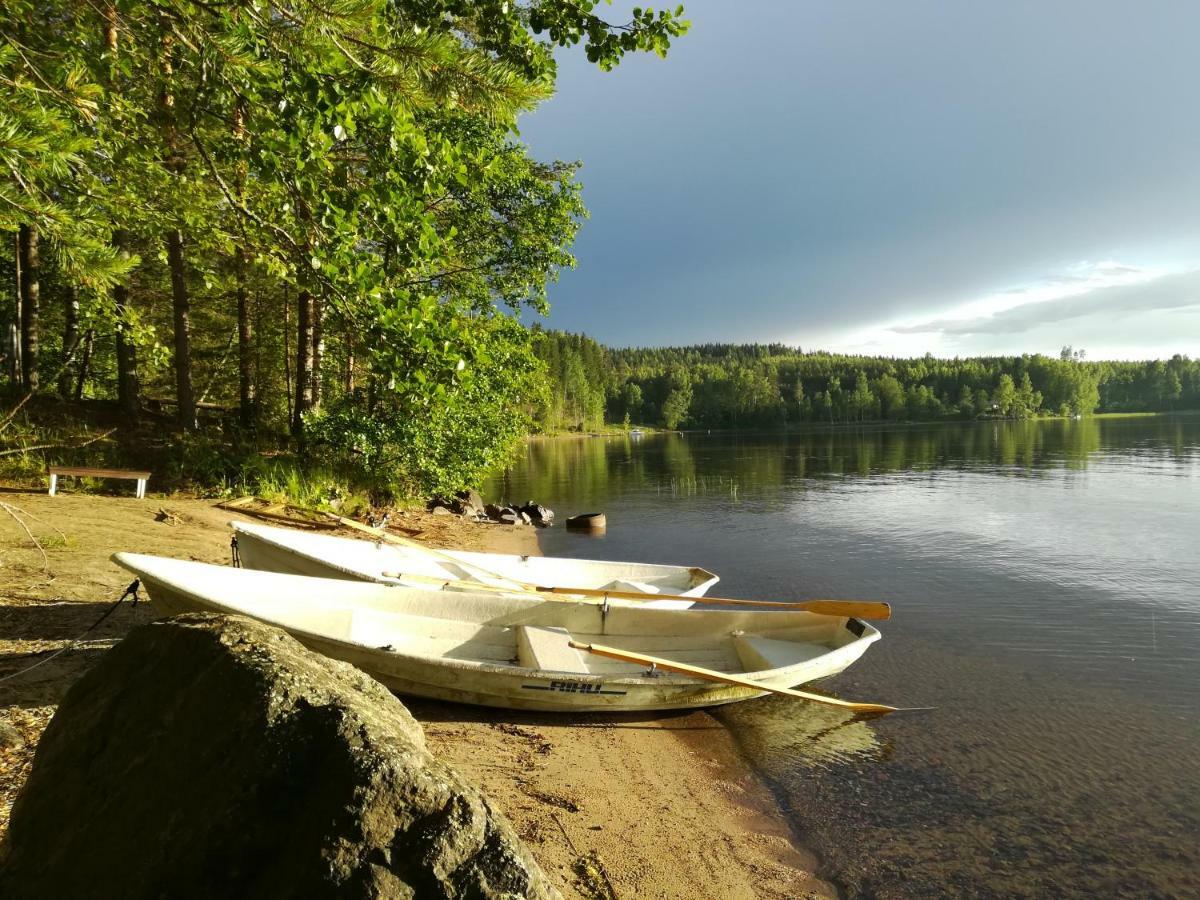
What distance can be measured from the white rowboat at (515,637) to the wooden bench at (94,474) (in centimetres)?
843

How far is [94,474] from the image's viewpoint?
12.8 metres

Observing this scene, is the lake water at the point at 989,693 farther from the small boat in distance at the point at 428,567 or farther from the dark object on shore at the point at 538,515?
the small boat in distance at the point at 428,567

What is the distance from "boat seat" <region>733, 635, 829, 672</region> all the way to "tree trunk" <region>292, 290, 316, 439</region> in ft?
43.8

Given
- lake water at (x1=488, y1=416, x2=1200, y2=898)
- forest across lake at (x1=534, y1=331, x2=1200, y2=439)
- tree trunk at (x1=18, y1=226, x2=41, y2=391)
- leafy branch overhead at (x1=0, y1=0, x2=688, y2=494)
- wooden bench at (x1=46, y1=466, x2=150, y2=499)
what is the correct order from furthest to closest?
forest across lake at (x1=534, y1=331, x2=1200, y2=439)
tree trunk at (x1=18, y1=226, x2=41, y2=391)
wooden bench at (x1=46, y1=466, x2=150, y2=499)
lake water at (x1=488, y1=416, x2=1200, y2=898)
leafy branch overhead at (x1=0, y1=0, x2=688, y2=494)

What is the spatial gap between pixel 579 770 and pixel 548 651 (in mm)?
1606

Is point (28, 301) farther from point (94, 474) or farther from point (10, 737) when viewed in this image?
point (10, 737)

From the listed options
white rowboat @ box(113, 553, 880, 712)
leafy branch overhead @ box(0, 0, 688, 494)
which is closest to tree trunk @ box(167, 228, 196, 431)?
white rowboat @ box(113, 553, 880, 712)

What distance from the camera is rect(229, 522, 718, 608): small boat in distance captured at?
8.88m

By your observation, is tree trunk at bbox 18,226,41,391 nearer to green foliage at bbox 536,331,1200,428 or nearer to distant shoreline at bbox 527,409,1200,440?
distant shoreline at bbox 527,409,1200,440

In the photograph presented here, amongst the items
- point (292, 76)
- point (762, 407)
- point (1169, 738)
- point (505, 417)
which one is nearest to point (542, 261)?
point (505, 417)

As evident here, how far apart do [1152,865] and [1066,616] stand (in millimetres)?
7919

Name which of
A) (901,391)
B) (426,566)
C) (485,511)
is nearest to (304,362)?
(485,511)

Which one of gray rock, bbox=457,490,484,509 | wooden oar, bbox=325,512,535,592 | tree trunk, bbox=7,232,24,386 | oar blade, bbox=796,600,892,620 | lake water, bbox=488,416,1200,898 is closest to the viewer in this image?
lake water, bbox=488,416,1200,898

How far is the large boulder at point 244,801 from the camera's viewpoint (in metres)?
2.18
